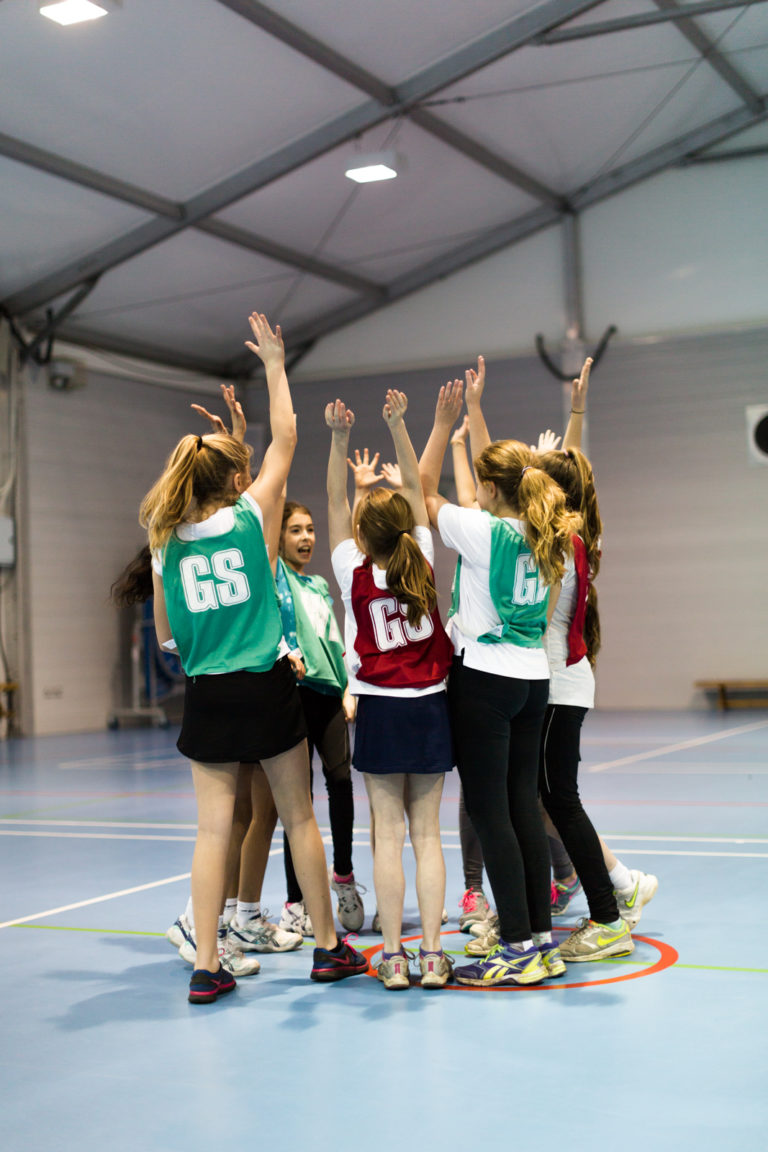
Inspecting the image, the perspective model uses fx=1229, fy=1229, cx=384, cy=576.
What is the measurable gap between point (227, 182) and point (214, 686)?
10926 mm

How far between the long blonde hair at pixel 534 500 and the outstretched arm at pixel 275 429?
2.04ft

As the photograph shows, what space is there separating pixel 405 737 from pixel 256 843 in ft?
3.06

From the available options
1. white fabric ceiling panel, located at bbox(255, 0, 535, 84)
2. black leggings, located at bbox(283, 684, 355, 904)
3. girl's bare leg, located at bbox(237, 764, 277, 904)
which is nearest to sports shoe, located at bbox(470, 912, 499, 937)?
black leggings, located at bbox(283, 684, 355, 904)

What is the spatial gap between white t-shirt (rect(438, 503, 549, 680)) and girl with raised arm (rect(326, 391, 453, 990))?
0.31 feet

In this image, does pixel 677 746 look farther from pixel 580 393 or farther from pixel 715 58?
pixel 715 58

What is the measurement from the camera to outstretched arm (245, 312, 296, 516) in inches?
149

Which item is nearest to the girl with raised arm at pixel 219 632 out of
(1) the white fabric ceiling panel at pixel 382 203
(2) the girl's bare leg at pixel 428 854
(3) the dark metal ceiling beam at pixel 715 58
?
(2) the girl's bare leg at pixel 428 854

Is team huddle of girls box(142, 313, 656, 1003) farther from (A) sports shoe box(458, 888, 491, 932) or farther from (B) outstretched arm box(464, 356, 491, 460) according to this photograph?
(A) sports shoe box(458, 888, 491, 932)

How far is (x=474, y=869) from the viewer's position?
183 inches

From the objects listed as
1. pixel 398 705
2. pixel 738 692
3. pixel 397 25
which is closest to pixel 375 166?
pixel 397 25

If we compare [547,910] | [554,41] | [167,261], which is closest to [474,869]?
[547,910]

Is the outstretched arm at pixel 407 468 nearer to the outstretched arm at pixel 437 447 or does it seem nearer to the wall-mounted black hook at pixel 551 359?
the outstretched arm at pixel 437 447

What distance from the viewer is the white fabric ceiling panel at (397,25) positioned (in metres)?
11.2

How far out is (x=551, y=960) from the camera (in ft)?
12.6
